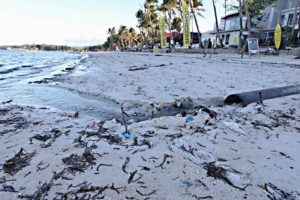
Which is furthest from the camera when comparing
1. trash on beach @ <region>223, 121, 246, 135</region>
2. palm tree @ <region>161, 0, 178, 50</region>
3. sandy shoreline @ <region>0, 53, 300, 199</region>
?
palm tree @ <region>161, 0, 178, 50</region>

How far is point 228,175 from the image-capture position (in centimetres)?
239

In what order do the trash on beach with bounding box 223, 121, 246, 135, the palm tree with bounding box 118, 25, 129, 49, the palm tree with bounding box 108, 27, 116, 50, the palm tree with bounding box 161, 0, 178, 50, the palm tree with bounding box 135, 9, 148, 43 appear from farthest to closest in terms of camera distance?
the palm tree with bounding box 108, 27, 116, 50 → the palm tree with bounding box 118, 25, 129, 49 → the palm tree with bounding box 135, 9, 148, 43 → the palm tree with bounding box 161, 0, 178, 50 → the trash on beach with bounding box 223, 121, 246, 135

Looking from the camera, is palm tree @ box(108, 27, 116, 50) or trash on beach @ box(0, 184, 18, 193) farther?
palm tree @ box(108, 27, 116, 50)

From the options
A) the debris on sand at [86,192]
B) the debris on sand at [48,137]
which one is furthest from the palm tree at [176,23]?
the debris on sand at [86,192]

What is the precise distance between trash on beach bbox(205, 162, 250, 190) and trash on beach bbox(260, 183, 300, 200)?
17cm

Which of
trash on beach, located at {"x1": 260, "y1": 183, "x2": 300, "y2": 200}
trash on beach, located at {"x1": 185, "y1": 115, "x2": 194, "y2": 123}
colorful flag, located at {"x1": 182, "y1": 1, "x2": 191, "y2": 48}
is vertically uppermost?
colorful flag, located at {"x1": 182, "y1": 1, "x2": 191, "y2": 48}

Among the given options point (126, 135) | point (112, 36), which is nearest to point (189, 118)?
point (126, 135)

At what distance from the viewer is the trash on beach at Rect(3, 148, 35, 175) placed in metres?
2.69

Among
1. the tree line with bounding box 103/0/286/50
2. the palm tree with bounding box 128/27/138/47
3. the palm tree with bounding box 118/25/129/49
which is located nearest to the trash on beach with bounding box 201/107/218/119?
the tree line with bounding box 103/0/286/50

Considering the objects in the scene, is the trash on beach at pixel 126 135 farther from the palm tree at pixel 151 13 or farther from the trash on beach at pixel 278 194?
the palm tree at pixel 151 13

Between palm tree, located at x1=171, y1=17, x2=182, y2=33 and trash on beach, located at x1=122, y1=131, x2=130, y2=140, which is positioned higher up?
palm tree, located at x1=171, y1=17, x2=182, y2=33

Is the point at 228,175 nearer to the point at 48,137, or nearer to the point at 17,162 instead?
the point at 17,162

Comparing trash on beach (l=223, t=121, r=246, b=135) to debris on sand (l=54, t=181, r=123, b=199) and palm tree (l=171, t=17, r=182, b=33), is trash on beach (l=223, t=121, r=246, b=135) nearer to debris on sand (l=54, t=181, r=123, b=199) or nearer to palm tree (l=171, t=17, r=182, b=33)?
debris on sand (l=54, t=181, r=123, b=199)

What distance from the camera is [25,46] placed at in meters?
172
